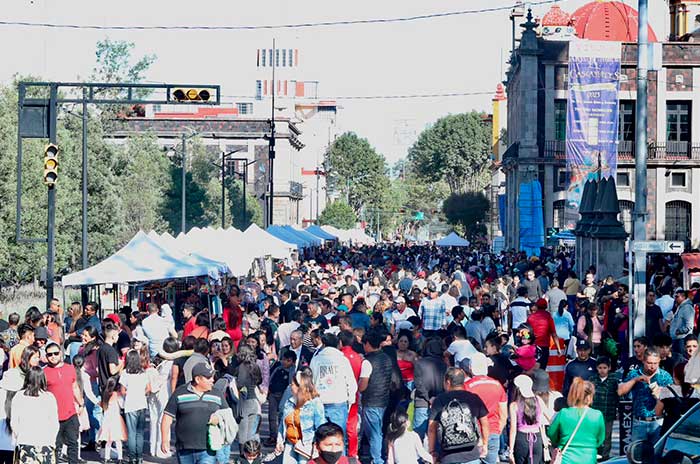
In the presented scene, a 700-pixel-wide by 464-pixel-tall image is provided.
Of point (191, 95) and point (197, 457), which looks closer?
point (197, 457)

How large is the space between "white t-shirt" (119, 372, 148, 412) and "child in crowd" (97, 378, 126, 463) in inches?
8.6

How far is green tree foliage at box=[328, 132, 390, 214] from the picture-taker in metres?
129

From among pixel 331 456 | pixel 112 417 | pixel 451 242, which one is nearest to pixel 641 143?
pixel 112 417

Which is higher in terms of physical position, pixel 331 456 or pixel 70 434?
pixel 331 456

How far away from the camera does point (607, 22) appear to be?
253 feet

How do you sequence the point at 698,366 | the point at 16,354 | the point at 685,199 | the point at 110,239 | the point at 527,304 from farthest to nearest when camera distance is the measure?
1. the point at 685,199
2. the point at 110,239
3. the point at 527,304
4. the point at 16,354
5. the point at 698,366

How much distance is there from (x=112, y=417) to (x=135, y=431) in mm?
332

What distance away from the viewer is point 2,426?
453 inches

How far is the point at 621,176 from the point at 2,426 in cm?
5792

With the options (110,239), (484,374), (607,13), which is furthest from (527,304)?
(607,13)

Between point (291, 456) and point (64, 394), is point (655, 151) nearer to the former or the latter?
point (64, 394)

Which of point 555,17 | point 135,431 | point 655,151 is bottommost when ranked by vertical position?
point 135,431

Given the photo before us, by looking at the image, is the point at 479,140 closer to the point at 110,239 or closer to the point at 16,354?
the point at 110,239

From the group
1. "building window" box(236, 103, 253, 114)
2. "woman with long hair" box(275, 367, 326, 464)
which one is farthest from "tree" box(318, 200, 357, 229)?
"woman with long hair" box(275, 367, 326, 464)
